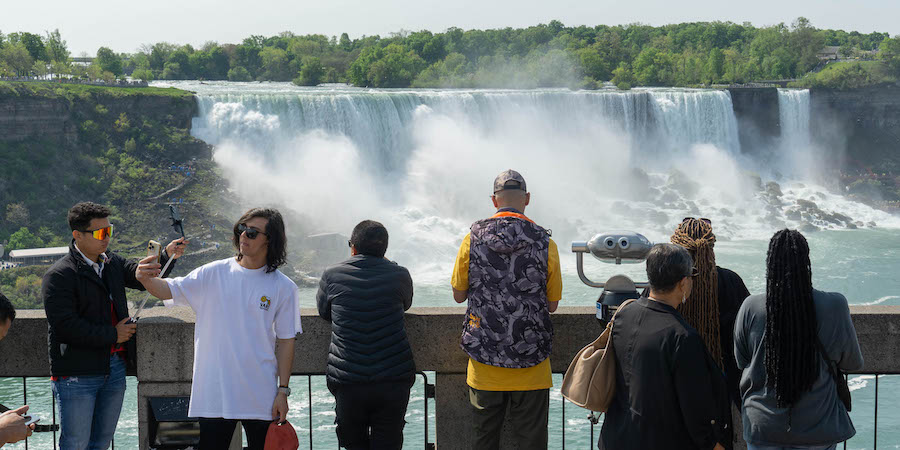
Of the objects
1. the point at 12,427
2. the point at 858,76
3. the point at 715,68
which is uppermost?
the point at 715,68

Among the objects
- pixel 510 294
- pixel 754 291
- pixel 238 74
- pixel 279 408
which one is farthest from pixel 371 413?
pixel 238 74

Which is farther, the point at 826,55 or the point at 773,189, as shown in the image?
the point at 826,55

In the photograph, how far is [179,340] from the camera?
4719 mm

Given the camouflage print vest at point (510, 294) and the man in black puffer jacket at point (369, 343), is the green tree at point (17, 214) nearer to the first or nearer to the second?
the man in black puffer jacket at point (369, 343)

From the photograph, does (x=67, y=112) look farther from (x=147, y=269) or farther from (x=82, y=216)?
(x=147, y=269)

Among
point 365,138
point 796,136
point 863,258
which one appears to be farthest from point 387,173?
point 796,136

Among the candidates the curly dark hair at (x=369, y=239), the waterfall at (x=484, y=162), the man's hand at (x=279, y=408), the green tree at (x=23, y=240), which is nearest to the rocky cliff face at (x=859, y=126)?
the waterfall at (x=484, y=162)

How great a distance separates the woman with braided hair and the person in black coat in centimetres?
46

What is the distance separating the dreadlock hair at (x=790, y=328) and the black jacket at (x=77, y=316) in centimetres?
306

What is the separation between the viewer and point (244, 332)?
12.9 feet

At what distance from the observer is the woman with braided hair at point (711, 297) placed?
12.6 feet

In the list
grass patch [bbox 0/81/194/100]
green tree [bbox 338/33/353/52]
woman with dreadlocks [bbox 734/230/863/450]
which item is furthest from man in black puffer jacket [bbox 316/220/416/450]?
green tree [bbox 338/33/353/52]

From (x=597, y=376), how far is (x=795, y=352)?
76 centimetres

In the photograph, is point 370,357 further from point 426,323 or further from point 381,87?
point 381,87
